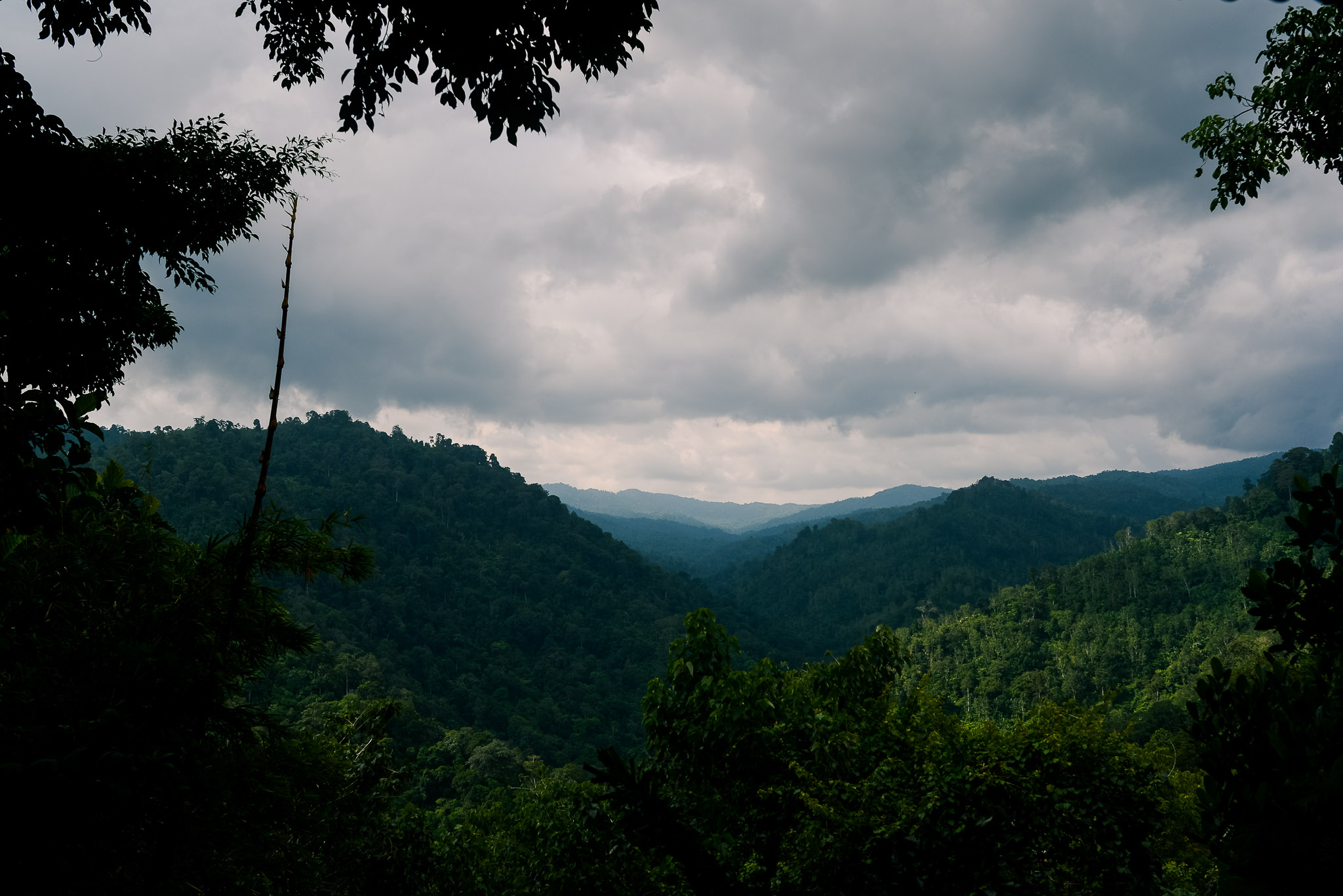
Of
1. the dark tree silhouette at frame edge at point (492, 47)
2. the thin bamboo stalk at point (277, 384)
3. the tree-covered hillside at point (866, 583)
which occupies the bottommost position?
the tree-covered hillside at point (866, 583)

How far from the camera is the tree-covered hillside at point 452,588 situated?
69.0 meters

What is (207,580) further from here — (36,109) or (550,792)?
(550,792)

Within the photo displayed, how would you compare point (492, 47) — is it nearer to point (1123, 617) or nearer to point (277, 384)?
point (277, 384)

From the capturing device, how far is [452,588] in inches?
3863

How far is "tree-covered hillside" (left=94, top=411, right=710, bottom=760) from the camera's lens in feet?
226

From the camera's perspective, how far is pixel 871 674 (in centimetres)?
954

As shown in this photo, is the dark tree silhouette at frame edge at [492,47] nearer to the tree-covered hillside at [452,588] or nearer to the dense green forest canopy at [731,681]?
the dense green forest canopy at [731,681]

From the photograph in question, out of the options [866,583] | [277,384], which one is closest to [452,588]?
[277,384]

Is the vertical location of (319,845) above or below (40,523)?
below

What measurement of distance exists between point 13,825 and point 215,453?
10852 centimetres

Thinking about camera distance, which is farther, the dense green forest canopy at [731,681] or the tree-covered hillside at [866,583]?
the tree-covered hillside at [866,583]

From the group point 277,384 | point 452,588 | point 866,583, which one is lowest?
point 866,583

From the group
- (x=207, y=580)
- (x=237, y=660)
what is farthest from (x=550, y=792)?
(x=207, y=580)

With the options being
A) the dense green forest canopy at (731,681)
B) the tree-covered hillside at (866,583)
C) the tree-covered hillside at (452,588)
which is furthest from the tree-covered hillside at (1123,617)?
the tree-covered hillside at (452,588)
